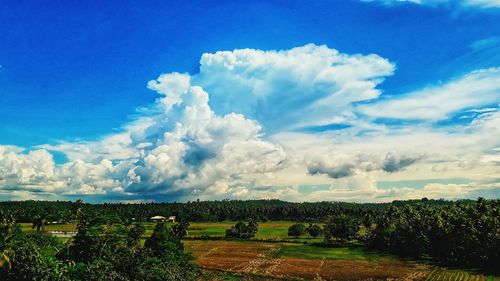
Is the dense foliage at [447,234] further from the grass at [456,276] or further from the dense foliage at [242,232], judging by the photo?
the dense foliage at [242,232]

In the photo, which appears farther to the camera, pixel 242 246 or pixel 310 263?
pixel 242 246

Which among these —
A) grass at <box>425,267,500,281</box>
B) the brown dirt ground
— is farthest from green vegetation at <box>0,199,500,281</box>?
the brown dirt ground

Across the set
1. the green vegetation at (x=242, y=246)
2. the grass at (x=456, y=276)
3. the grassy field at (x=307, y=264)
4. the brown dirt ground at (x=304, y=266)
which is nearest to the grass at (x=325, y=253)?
the grassy field at (x=307, y=264)

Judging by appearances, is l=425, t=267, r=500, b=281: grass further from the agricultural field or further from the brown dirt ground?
the brown dirt ground

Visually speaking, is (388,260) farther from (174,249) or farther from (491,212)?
(174,249)

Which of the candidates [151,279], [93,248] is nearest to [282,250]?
[93,248]

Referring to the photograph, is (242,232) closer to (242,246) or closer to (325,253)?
(242,246)

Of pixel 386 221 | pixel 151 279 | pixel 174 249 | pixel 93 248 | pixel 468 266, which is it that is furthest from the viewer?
pixel 386 221

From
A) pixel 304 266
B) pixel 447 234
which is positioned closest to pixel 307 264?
pixel 304 266
